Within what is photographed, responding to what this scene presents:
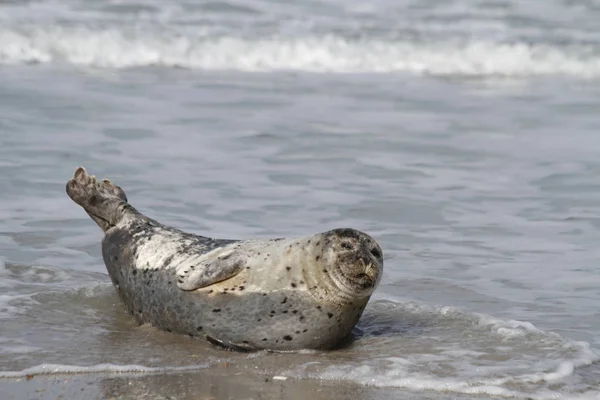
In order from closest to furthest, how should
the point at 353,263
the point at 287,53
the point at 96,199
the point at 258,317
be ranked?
1. the point at 353,263
2. the point at 258,317
3. the point at 96,199
4. the point at 287,53

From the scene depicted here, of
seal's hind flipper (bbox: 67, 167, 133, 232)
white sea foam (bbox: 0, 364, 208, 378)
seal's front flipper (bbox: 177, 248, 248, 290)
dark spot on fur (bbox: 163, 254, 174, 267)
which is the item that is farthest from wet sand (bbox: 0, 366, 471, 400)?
seal's hind flipper (bbox: 67, 167, 133, 232)

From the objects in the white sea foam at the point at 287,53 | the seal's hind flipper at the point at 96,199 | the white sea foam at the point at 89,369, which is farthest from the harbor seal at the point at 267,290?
the white sea foam at the point at 287,53

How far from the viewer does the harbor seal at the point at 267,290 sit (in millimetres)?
4844

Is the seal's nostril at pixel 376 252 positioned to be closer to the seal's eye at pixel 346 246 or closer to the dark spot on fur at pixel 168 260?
the seal's eye at pixel 346 246

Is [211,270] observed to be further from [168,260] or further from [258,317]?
[168,260]

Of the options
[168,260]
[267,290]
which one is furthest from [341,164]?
[267,290]

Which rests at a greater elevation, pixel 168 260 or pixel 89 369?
pixel 168 260

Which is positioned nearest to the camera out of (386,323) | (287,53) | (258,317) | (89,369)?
(89,369)

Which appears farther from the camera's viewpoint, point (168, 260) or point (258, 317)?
point (168, 260)

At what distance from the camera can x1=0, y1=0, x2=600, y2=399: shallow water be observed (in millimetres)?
4969

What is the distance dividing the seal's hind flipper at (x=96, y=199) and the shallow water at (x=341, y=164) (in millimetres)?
326

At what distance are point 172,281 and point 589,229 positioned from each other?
121 inches

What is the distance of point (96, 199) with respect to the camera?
5.90m

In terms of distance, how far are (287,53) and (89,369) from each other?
1021 centimetres
